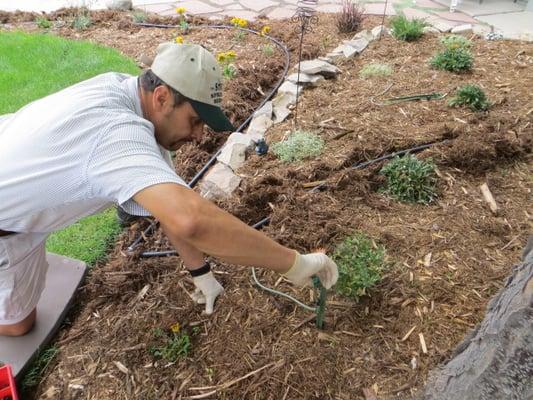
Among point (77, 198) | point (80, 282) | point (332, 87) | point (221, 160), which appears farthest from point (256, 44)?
point (77, 198)

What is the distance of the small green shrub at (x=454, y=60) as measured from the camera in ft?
14.0

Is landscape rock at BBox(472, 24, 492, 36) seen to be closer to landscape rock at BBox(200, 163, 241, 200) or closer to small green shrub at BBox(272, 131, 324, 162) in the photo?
small green shrub at BBox(272, 131, 324, 162)

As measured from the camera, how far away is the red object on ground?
1.86 metres

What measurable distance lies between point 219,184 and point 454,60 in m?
2.88

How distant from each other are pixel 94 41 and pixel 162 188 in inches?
210

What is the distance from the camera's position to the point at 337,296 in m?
2.25

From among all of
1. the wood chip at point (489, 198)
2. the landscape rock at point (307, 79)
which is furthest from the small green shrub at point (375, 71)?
the wood chip at point (489, 198)

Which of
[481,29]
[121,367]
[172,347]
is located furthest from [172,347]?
[481,29]

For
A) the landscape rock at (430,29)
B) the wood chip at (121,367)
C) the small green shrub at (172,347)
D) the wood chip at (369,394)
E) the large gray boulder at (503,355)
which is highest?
the large gray boulder at (503,355)

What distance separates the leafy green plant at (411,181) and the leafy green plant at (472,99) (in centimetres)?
117

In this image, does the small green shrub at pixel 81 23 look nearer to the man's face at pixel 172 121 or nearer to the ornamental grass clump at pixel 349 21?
the ornamental grass clump at pixel 349 21

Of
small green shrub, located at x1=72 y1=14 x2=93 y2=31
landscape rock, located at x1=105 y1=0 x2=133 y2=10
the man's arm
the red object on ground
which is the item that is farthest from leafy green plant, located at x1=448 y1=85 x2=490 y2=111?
landscape rock, located at x1=105 y1=0 x2=133 y2=10

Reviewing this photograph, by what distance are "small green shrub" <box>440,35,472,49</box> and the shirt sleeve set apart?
4.18m

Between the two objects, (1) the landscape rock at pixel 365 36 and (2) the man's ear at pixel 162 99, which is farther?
(1) the landscape rock at pixel 365 36
